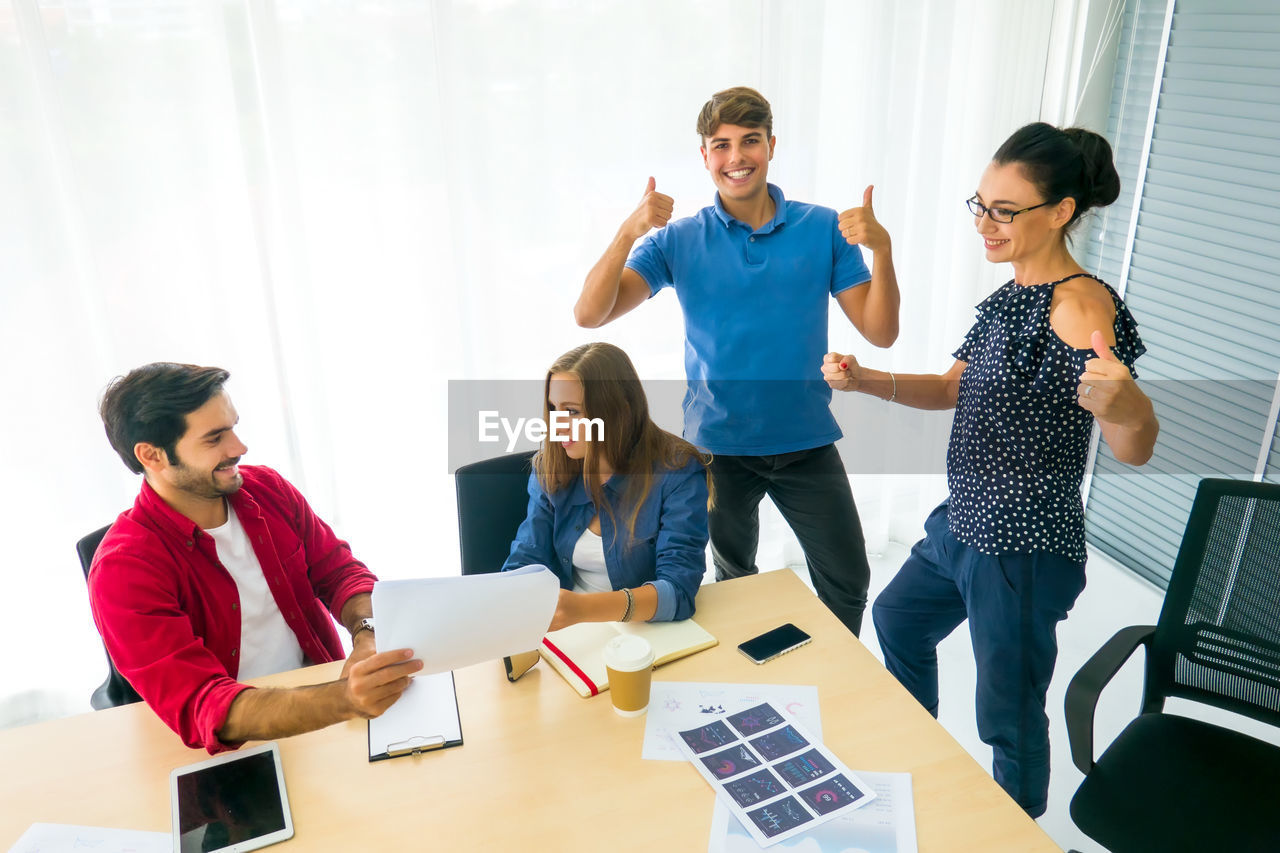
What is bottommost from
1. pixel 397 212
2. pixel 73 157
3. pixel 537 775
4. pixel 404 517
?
pixel 404 517

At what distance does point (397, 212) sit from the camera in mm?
2596

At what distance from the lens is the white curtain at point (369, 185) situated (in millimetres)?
2305

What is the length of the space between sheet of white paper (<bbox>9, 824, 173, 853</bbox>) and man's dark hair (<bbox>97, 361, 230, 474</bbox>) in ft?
2.04

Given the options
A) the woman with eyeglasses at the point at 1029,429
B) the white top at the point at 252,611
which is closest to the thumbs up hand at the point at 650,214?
the woman with eyeglasses at the point at 1029,429

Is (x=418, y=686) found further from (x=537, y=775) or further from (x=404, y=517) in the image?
(x=404, y=517)

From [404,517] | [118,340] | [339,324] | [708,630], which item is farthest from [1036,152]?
[118,340]

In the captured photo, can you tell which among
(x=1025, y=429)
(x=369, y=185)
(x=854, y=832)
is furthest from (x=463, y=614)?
(x=369, y=185)

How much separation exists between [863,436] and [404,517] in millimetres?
1720

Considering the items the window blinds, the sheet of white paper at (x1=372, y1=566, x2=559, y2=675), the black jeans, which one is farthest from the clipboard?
the window blinds

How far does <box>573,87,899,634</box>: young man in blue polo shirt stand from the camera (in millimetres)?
2193

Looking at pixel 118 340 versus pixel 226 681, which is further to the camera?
pixel 118 340

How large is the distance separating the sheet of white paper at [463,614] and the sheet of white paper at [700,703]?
25 cm

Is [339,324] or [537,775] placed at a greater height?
[339,324]

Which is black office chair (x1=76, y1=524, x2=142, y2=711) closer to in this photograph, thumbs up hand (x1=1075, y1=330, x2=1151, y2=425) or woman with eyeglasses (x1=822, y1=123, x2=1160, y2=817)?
woman with eyeglasses (x1=822, y1=123, x2=1160, y2=817)
